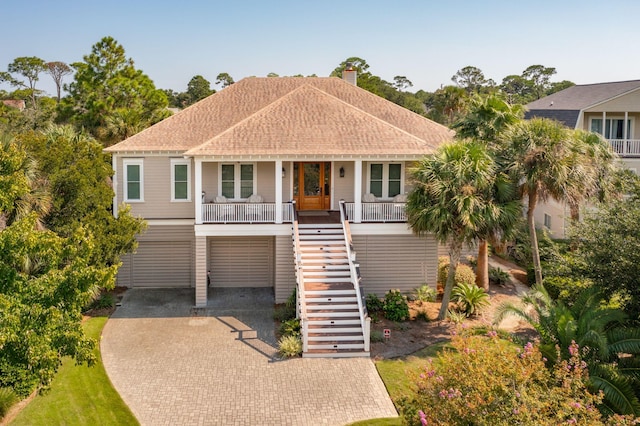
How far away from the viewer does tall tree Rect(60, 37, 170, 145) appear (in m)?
33.4

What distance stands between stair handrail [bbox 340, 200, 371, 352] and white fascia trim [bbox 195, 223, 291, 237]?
2342mm

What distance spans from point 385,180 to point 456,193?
5778 mm

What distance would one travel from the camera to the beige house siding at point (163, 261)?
906 inches

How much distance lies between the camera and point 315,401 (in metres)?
13.3

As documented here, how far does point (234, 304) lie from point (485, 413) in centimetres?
1406

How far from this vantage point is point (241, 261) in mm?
23234

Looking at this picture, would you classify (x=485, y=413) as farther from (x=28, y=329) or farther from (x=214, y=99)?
(x=214, y=99)

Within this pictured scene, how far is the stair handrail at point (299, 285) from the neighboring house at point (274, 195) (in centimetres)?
11

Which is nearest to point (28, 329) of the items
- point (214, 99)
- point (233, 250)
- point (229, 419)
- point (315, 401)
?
point (229, 419)

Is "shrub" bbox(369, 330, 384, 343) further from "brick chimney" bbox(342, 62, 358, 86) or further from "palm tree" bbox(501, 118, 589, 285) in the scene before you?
"brick chimney" bbox(342, 62, 358, 86)

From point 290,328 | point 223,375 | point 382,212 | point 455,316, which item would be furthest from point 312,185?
point 223,375

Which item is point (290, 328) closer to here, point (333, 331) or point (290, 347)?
point (290, 347)

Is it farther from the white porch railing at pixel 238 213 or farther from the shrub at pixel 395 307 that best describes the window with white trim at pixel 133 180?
the shrub at pixel 395 307

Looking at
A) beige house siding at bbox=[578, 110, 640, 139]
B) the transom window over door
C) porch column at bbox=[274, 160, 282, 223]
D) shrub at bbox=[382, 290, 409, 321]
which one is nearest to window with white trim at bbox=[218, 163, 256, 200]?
the transom window over door
